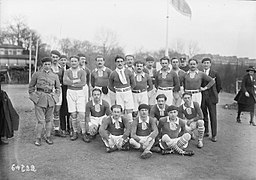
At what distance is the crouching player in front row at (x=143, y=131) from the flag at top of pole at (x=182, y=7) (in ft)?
4.17

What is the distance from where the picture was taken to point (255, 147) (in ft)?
12.0

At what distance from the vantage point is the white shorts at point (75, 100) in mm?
3998

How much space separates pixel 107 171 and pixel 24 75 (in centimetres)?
686

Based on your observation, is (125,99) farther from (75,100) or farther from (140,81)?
(75,100)

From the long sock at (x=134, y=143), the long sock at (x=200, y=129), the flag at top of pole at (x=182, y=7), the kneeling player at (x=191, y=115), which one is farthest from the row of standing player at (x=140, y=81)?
the flag at top of pole at (x=182, y=7)

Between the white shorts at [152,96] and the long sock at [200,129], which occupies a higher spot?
the white shorts at [152,96]

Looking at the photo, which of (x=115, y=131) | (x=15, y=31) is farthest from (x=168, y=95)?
(x=15, y=31)

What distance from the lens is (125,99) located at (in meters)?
4.09

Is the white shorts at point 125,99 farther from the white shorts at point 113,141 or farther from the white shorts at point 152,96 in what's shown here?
the white shorts at point 113,141

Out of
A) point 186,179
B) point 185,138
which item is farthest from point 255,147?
point 186,179

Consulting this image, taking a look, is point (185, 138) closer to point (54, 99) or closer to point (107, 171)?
point (107, 171)

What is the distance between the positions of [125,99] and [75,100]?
29.5 inches

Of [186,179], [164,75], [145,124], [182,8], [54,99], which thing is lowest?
[186,179]

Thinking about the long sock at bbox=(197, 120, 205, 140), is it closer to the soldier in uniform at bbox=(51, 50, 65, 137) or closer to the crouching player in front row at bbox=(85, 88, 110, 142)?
the crouching player in front row at bbox=(85, 88, 110, 142)
